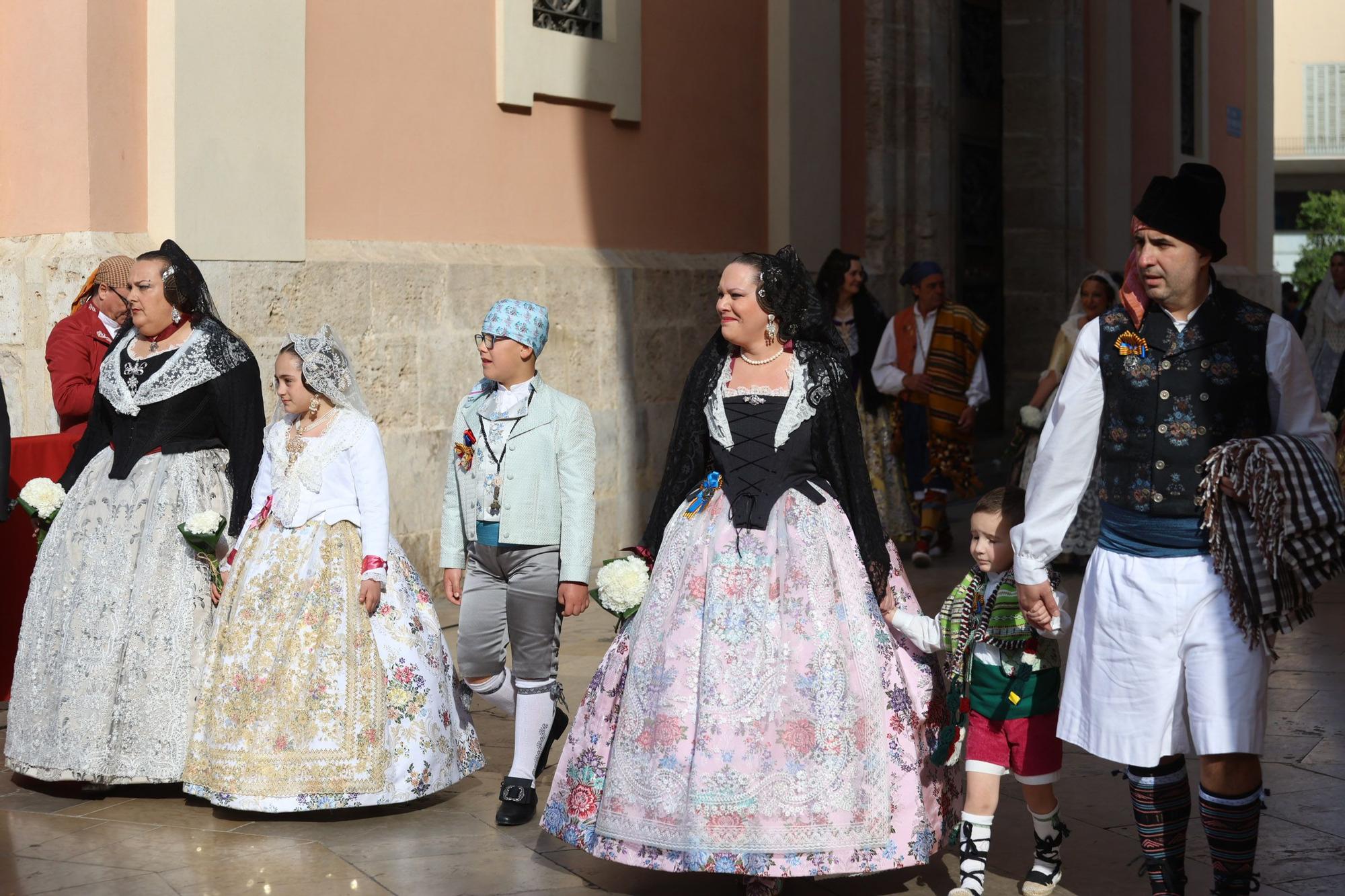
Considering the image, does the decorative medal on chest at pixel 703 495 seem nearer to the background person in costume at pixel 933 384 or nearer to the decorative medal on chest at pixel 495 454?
the decorative medal on chest at pixel 495 454

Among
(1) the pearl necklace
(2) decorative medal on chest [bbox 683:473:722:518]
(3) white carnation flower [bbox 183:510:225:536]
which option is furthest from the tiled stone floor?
(1) the pearl necklace

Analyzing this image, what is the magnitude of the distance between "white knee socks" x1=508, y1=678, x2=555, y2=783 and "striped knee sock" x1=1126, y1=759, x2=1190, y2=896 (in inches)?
78.0

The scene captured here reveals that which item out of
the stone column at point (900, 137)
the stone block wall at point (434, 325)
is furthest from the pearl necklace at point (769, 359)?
the stone column at point (900, 137)

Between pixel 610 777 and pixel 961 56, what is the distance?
11.6 meters

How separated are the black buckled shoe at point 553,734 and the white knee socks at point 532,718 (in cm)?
2

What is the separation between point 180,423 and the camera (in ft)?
19.5

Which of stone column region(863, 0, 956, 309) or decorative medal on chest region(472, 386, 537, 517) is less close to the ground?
stone column region(863, 0, 956, 309)

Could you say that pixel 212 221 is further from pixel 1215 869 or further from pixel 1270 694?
pixel 1215 869

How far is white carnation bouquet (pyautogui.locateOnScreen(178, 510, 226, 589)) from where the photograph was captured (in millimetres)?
5648

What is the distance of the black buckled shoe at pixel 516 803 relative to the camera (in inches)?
214

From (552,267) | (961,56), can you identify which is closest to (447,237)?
(552,267)

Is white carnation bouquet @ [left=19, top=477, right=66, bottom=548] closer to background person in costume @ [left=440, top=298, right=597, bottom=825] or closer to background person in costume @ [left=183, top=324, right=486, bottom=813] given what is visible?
background person in costume @ [left=183, top=324, right=486, bottom=813]

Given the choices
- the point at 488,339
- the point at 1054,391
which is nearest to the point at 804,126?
the point at 1054,391

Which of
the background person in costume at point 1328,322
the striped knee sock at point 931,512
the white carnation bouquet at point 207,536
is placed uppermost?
the background person in costume at point 1328,322
